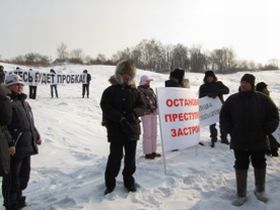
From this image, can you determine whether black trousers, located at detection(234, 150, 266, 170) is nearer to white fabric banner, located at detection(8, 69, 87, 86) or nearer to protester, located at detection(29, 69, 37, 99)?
white fabric banner, located at detection(8, 69, 87, 86)

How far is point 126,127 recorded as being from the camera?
546 centimetres

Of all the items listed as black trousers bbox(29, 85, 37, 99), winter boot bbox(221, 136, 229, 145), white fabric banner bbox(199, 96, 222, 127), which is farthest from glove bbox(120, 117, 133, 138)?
black trousers bbox(29, 85, 37, 99)

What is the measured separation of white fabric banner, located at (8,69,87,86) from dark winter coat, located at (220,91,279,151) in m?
15.8

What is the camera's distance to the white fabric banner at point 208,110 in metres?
9.36

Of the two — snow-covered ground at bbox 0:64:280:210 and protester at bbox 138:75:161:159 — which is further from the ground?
protester at bbox 138:75:161:159

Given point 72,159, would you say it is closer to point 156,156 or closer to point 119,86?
point 156,156

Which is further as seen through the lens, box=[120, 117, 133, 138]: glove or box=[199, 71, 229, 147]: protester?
box=[199, 71, 229, 147]: protester

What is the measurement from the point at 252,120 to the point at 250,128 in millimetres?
114

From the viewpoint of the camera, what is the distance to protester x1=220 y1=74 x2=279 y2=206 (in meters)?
5.44

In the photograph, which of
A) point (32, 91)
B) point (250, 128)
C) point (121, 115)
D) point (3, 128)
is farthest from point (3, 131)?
point (32, 91)

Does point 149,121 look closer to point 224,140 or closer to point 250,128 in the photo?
point 224,140

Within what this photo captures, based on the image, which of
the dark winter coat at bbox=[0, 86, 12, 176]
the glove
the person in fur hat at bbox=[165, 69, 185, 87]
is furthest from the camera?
the person in fur hat at bbox=[165, 69, 185, 87]

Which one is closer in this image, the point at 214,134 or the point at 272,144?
the point at 272,144

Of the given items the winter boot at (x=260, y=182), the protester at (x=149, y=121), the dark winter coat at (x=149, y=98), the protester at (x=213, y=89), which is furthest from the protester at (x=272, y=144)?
the winter boot at (x=260, y=182)
